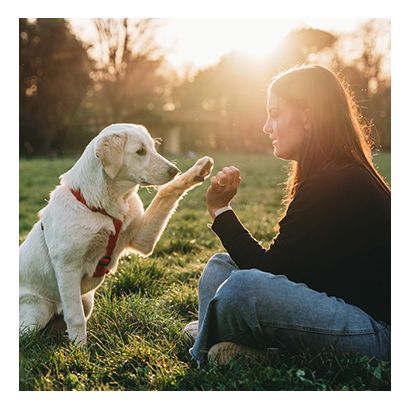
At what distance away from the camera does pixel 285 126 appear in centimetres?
311

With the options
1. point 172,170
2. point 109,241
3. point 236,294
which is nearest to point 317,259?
point 236,294

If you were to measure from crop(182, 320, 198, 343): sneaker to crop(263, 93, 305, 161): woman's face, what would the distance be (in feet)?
3.96

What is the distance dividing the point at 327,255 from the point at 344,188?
353mm

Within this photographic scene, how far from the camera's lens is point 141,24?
13.8ft

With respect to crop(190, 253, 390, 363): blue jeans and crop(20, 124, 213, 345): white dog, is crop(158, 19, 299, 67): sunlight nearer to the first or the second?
crop(20, 124, 213, 345): white dog

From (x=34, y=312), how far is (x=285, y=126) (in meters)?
2.08

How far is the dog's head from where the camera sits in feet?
11.8

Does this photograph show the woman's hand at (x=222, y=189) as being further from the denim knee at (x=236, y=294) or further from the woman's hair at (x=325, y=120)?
the denim knee at (x=236, y=294)

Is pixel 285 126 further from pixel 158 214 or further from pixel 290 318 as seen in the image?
pixel 158 214

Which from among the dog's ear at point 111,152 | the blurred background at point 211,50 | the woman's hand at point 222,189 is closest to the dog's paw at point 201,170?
the woman's hand at point 222,189

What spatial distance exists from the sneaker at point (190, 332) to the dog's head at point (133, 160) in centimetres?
96

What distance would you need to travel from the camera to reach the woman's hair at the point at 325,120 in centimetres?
299

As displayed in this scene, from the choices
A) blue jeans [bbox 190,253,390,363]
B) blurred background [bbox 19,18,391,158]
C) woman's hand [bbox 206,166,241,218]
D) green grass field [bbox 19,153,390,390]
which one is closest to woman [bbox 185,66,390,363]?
blue jeans [bbox 190,253,390,363]
